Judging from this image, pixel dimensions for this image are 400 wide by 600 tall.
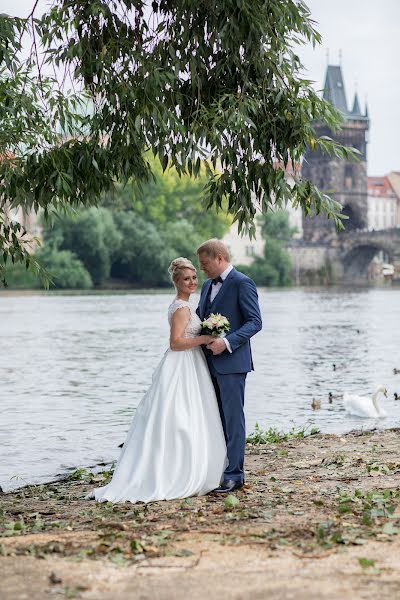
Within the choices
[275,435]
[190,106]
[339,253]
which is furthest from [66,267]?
[190,106]

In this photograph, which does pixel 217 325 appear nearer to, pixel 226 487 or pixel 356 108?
pixel 226 487

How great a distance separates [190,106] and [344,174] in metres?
124

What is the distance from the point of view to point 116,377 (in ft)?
69.5

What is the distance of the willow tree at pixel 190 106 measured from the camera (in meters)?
7.75

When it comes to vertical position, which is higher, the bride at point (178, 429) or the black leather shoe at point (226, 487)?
the bride at point (178, 429)

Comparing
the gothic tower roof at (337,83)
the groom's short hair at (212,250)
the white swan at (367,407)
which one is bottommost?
the white swan at (367,407)

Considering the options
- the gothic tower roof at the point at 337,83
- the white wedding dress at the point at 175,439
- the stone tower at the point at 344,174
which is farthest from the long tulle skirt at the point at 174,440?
the gothic tower roof at the point at 337,83

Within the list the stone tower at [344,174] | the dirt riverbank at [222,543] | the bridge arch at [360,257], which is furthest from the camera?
the stone tower at [344,174]

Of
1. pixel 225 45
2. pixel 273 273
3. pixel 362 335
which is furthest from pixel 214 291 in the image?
pixel 273 273

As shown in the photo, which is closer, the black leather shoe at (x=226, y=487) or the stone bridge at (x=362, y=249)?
the black leather shoe at (x=226, y=487)

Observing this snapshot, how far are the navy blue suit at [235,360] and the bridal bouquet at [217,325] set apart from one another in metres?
0.14

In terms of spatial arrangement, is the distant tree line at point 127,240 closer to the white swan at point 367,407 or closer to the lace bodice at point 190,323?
the white swan at point 367,407

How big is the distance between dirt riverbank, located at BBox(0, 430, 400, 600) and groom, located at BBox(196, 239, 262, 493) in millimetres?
378

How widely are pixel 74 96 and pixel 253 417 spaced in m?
6.77
